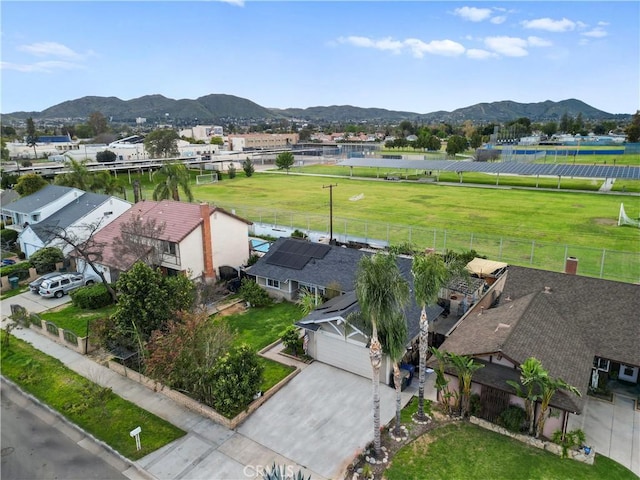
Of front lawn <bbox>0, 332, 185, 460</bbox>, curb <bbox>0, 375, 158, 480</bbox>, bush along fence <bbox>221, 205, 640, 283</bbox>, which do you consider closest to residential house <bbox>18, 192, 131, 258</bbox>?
bush along fence <bbox>221, 205, 640, 283</bbox>

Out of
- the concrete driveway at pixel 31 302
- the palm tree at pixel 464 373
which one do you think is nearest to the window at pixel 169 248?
the concrete driveway at pixel 31 302

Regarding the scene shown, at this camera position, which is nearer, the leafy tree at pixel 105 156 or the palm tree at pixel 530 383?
the palm tree at pixel 530 383

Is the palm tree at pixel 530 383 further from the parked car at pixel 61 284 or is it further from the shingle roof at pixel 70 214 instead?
the shingle roof at pixel 70 214

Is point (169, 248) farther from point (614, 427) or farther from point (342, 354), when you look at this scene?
point (614, 427)

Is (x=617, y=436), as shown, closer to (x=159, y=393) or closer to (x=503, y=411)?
(x=503, y=411)

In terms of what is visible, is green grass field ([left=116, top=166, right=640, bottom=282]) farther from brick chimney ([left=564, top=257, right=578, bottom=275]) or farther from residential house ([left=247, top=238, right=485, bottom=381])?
residential house ([left=247, top=238, right=485, bottom=381])

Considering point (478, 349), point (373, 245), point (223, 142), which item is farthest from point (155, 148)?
point (478, 349)
